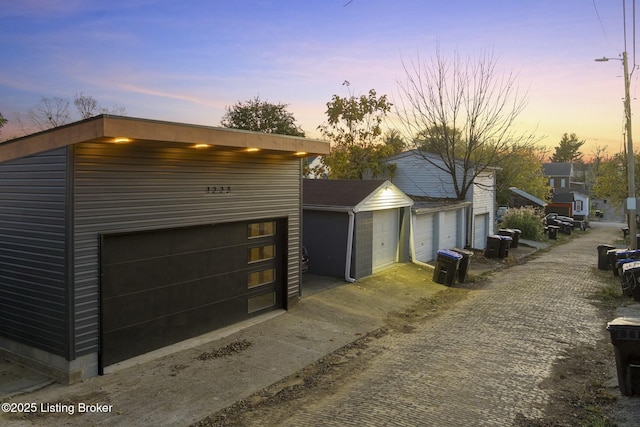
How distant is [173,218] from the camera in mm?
7820

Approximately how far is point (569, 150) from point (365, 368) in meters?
117

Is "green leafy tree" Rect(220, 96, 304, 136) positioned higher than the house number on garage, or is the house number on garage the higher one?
"green leafy tree" Rect(220, 96, 304, 136)

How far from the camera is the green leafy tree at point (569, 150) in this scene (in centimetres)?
10806

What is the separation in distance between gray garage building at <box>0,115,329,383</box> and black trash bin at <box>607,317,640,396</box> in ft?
20.3

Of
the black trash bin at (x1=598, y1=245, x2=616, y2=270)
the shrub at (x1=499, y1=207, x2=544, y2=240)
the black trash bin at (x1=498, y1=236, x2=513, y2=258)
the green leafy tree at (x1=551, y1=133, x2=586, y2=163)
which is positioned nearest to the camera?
the black trash bin at (x1=598, y1=245, x2=616, y2=270)

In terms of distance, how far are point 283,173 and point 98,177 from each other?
4336mm

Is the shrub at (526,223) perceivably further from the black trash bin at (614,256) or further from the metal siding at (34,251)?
the metal siding at (34,251)

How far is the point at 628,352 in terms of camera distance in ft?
20.2

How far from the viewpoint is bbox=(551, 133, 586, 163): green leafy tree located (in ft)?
355

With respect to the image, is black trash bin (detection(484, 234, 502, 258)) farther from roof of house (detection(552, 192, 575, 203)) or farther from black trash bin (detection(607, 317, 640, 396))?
roof of house (detection(552, 192, 575, 203))

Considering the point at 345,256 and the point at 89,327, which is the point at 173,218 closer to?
the point at 89,327

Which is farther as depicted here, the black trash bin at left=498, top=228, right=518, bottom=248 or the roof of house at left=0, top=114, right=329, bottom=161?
the black trash bin at left=498, top=228, right=518, bottom=248

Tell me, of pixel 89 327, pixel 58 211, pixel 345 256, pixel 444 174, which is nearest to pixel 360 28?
pixel 345 256

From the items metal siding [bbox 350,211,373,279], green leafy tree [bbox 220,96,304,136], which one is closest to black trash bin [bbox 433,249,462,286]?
metal siding [bbox 350,211,373,279]
